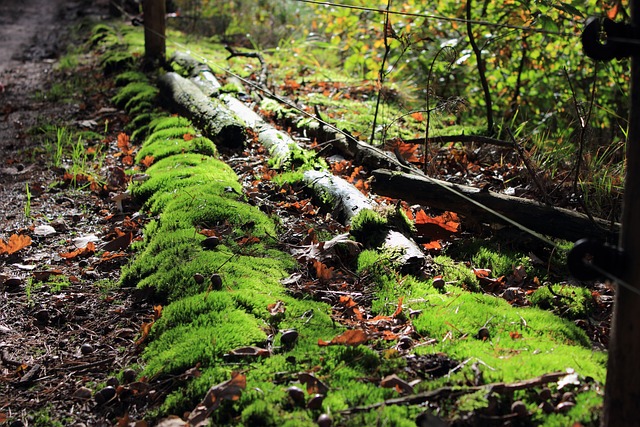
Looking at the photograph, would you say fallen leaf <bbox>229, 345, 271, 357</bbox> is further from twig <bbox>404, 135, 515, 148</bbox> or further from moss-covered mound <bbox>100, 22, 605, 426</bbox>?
twig <bbox>404, 135, 515, 148</bbox>

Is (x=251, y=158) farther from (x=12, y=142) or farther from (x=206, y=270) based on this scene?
(x=12, y=142)

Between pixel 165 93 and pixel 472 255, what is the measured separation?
17.2 ft

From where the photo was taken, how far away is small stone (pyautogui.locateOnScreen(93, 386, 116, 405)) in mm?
2684

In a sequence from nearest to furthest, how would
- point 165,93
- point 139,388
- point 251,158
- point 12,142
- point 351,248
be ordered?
1. point 139,388
2. point 351,248
3. point 251,158
4. point 12,142
5. point 165,93

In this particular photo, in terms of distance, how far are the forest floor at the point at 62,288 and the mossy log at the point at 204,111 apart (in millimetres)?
774

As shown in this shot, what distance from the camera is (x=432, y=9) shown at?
27.2 feet

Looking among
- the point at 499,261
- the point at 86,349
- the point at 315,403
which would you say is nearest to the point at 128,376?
the point at 86,349

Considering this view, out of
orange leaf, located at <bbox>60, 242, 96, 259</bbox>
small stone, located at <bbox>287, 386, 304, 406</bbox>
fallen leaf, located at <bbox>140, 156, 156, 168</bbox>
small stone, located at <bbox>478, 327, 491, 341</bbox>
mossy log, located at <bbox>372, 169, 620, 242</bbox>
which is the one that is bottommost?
orange leaf, located at <bbox>60, 242, 96, 259</bbox>

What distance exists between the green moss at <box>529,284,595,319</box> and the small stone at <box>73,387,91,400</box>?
8.17 feet

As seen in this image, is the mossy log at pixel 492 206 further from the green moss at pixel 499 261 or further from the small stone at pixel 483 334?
the small stone at pixel 483 334

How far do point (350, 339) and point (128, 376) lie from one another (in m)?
1.12

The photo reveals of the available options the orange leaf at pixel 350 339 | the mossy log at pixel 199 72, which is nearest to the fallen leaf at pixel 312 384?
the orange leaf at pixel 350 339

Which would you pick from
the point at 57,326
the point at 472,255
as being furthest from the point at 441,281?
the point at 57,326

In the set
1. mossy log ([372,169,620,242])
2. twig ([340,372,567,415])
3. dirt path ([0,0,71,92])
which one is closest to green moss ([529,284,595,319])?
mossy log ([372,169,620,242])
